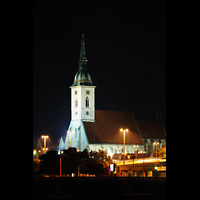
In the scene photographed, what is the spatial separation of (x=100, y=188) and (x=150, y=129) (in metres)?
101

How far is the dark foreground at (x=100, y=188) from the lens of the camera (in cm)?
5112

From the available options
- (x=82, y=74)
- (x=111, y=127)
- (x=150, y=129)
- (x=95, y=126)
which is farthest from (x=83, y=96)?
(x=150, y=129)

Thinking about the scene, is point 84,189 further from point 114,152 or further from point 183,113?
point 114,152

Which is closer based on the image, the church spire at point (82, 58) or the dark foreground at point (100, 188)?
the dark foreground at point (100, 188)

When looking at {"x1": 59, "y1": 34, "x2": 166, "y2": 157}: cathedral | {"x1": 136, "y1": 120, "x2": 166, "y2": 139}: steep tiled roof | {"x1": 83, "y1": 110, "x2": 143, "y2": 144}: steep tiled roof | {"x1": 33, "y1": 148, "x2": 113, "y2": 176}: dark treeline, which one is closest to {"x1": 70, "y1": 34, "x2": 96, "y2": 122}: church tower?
{"x1": 59, "y1": 34, "x2": 166, "y2": 157}: cathedral

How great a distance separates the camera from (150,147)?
493 ft

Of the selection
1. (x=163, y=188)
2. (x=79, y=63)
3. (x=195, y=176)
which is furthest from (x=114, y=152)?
(x=195, y=176)

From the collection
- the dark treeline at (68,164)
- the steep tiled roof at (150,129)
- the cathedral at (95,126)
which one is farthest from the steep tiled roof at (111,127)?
the dark treeline at (68,164)

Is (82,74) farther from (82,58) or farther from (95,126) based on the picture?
(95,126)

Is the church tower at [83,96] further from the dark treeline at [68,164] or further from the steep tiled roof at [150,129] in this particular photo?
the dark treeline at [68,164]

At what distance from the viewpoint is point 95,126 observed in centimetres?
13888

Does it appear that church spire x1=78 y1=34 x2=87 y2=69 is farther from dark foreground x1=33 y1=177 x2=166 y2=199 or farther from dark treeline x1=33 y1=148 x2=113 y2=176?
dark foreground x1=33 y1=177 x2=166 y2=199

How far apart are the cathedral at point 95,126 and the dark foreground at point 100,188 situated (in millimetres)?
75243

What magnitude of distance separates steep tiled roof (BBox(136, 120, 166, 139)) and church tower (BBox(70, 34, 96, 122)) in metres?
18.8
